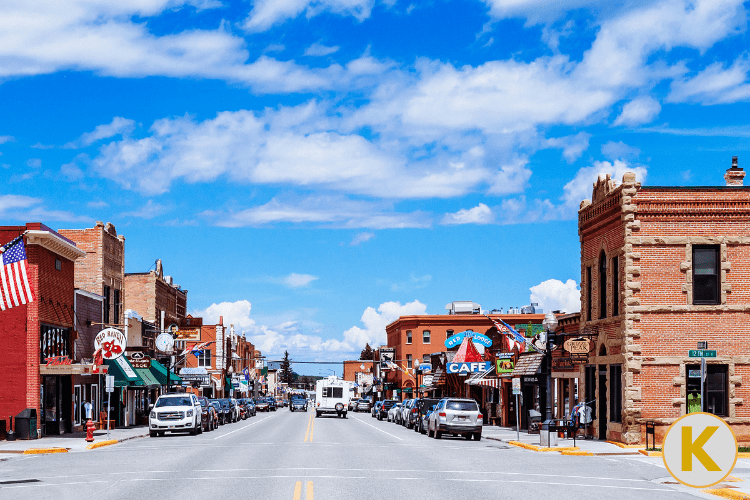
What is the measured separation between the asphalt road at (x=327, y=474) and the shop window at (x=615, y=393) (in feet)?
17.7

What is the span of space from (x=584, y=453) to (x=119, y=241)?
125 ft

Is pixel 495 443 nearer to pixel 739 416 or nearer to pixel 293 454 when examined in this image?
pixel 739 416

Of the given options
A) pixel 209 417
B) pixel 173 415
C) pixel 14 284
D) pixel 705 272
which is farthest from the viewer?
pixel 209 417

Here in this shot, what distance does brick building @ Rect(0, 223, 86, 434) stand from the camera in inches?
1570

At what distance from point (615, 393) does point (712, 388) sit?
138 inches

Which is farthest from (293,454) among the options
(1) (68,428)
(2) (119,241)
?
(2) (119,241)

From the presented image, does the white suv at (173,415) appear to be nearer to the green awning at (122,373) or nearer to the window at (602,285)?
the green awning at (122,373)

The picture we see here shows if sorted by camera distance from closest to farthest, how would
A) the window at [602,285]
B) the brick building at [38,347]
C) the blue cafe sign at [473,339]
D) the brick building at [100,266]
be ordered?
the window at [602,285] < the brick building at [38,347] < the brick building at [100,266] < the blue cafe sign at [473,339]

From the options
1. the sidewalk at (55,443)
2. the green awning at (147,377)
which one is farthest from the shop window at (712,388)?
the green awning at (147,377)

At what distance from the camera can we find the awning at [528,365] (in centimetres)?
4379

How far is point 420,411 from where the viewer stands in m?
49.0

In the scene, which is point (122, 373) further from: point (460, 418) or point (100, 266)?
point (460, 418)

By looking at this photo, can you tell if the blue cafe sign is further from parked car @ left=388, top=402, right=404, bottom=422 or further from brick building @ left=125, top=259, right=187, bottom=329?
brick building @ left=125, top=259, right=187, bottom=329

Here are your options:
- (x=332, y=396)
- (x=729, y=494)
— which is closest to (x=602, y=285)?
(x=729, y=494)
